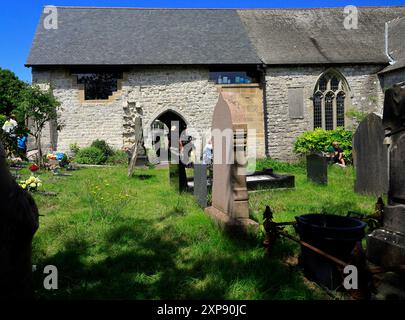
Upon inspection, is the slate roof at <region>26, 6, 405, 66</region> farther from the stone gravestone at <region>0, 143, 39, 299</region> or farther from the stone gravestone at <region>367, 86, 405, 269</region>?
the stone gravestone at <region>0, 143, 39, 299</region>

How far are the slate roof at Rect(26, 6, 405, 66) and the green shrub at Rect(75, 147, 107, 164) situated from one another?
4375 millimetres

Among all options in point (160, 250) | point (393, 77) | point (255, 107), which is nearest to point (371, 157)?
point (160, 250)

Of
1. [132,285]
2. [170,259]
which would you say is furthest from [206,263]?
[132,285]

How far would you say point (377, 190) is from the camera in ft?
25.2

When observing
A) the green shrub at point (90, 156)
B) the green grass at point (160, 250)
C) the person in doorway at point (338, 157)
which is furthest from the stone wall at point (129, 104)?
the green grass at point (160, 250)

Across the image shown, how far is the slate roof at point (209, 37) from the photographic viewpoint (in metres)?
17.4

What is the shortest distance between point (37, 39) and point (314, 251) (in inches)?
752

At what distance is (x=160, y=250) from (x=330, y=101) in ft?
52.5

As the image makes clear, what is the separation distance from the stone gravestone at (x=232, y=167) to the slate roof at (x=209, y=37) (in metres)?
12.4

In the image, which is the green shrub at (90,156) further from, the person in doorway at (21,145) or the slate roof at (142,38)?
the slate roof at (142,38)

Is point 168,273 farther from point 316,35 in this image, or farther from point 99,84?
point 316,35

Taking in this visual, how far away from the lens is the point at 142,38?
18.9m

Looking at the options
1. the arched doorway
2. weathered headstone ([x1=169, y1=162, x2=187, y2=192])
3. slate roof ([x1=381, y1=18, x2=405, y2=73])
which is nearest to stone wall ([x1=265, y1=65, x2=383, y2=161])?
slate roof ([x1=381, y1=18, x2=405, y2=73])
